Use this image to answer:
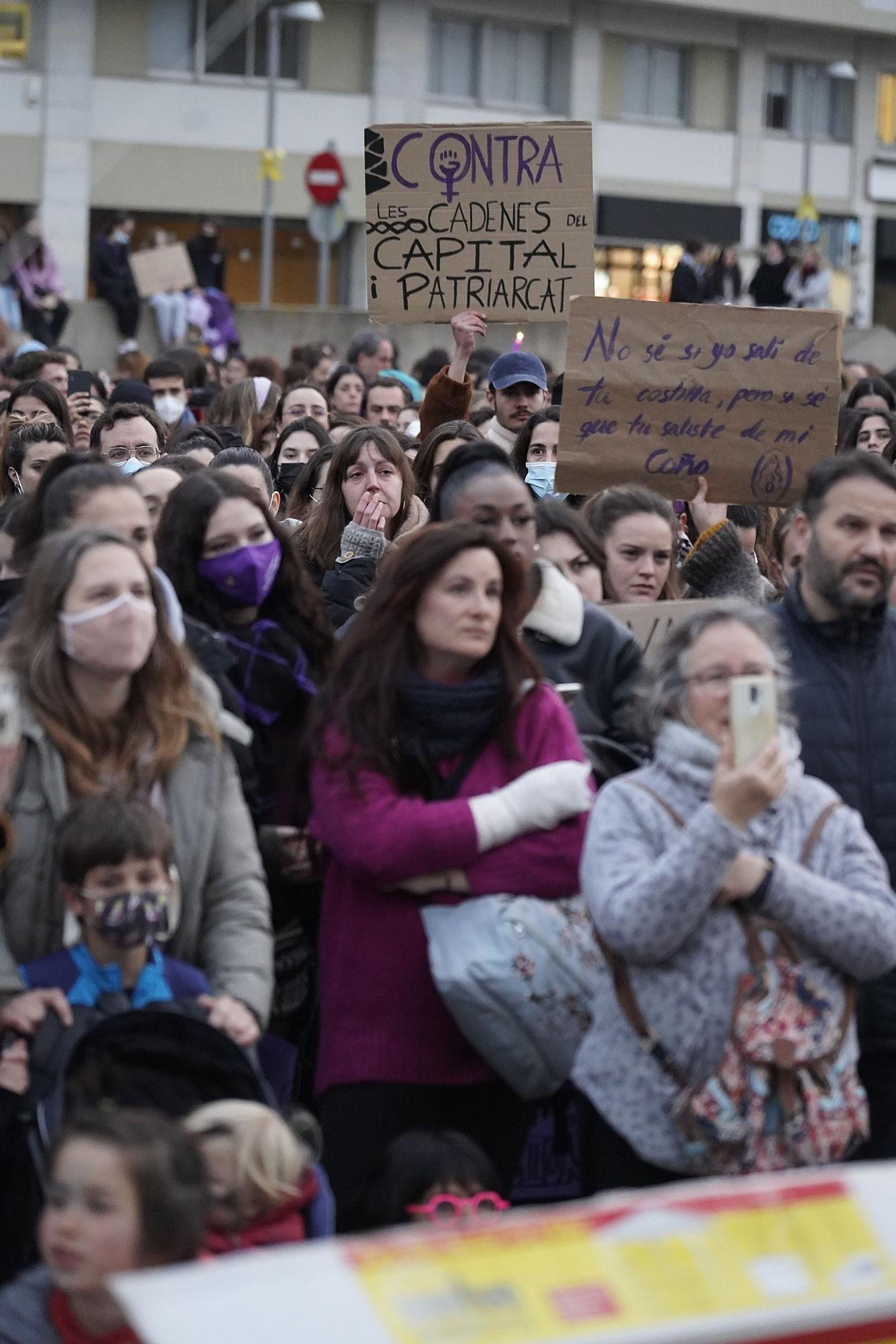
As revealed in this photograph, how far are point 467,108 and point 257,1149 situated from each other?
35071 mm

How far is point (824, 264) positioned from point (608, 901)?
82.2 ft

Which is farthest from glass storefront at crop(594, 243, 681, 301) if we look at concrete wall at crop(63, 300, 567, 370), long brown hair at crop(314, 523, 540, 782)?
long brown hair at crop(314, 523, 540, 782)

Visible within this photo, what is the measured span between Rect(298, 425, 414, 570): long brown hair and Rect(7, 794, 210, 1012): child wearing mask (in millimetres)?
3001

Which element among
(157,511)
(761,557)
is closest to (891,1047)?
(157,511)

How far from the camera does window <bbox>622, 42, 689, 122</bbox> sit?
127 feet

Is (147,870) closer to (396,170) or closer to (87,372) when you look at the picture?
(396,170)

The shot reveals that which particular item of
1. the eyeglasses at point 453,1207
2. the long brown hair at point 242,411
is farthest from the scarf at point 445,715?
the long brown hair at point 242,411

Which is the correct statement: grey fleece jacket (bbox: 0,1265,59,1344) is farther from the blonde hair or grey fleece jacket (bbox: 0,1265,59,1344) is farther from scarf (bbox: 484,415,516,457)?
scarf (bbox: 484,415,516,457)

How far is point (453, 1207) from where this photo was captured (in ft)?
13.4

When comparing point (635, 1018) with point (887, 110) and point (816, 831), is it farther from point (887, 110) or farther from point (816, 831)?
point (887, 110)

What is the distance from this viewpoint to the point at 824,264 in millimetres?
27812

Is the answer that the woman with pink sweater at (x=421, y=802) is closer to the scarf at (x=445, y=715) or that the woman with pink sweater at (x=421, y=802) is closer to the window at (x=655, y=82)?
the scarf at (x=445, y=715)

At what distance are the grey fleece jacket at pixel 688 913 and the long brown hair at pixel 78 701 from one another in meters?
0.84

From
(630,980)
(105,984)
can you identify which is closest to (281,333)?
(105,984)
